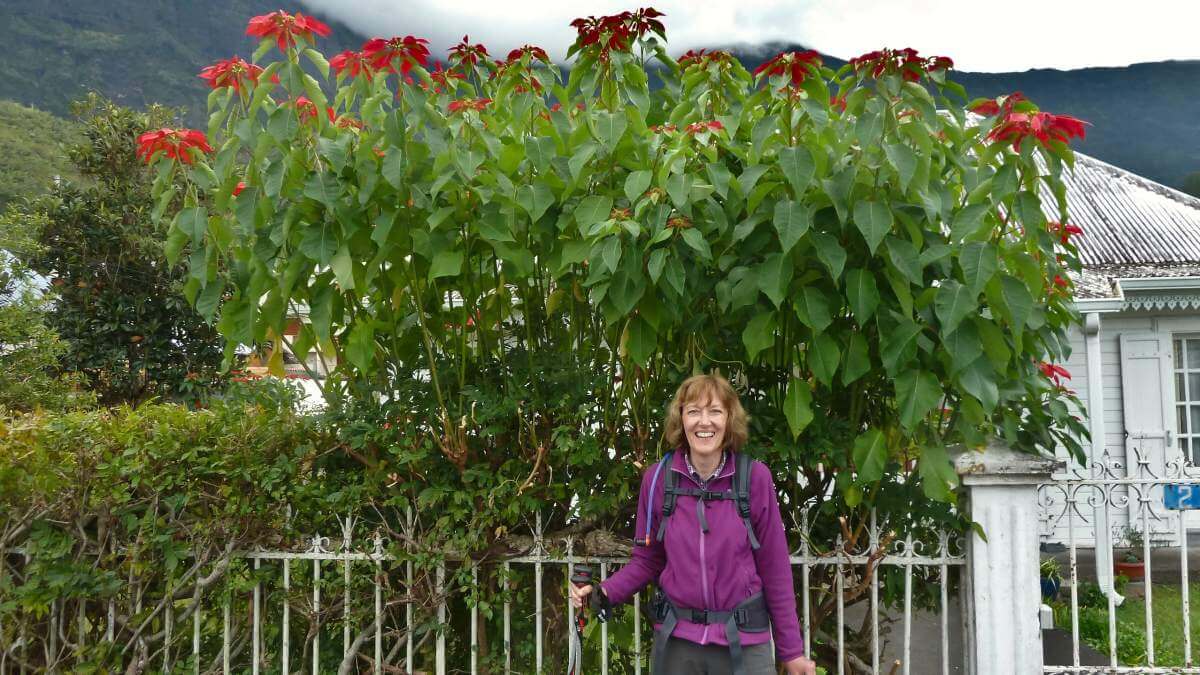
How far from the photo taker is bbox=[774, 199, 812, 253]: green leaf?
2.65m

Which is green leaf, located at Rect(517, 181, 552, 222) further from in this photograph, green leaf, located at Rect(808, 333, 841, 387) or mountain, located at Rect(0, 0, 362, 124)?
mountain, located at Rect(0, 0, 362, 124)

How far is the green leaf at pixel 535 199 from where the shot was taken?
2822 mm

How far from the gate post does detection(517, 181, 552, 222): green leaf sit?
1.74 meters

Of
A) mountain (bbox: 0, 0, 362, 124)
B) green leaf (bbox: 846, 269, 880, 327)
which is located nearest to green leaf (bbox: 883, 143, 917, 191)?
green leaf (bbox: 846, 269, 880, 327)

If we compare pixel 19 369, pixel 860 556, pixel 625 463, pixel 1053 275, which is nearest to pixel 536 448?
pixel 625 463

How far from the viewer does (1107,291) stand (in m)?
8.98

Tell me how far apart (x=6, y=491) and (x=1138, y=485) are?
4.76 metres

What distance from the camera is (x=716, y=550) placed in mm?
2830

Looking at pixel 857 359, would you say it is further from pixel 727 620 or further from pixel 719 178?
pixel 727 620

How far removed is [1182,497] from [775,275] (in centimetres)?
245

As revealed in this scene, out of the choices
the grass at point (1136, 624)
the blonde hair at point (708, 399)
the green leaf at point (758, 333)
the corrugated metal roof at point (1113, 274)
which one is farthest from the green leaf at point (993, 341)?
the corrugated metal roof at point (1113, 274)

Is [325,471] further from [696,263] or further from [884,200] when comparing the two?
[884,200]

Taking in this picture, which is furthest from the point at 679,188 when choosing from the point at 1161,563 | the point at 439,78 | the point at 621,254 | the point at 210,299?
the point at 1161,563

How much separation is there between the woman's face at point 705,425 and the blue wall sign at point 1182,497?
2.32m
